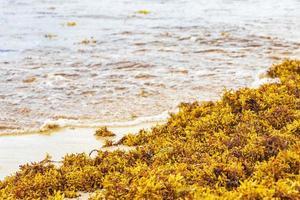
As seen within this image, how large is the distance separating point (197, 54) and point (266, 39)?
2034mm

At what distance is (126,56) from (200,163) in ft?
19.6

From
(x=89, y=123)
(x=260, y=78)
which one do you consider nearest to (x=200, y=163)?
(x=89, y=123)

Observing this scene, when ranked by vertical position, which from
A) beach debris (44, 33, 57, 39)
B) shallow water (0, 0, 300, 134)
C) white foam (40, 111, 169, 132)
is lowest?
white foam (40, 111, 169, 132)

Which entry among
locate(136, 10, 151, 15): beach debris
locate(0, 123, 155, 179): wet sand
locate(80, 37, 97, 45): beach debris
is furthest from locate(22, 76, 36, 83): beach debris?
locate(136, 10, 151, 15): beach debris

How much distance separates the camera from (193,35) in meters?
11.7

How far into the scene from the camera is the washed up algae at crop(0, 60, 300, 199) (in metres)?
3.32

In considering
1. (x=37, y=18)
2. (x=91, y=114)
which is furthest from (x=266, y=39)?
(x=37, y=18)

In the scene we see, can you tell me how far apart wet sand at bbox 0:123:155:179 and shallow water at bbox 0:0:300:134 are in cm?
31

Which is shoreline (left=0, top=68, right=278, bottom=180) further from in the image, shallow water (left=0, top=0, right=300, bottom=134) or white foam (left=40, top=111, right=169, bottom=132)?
shallow water (left=0, top=0, right=300, bottom=134)

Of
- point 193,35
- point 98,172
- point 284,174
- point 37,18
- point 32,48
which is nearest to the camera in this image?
point 284,174

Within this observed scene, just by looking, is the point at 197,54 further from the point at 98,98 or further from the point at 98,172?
the point at 98,172

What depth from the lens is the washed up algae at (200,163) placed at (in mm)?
3322

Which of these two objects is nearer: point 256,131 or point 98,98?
point 256,131

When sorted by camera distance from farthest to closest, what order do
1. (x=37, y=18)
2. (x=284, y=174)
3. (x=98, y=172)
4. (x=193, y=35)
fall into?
1. (x=37, y=18)
2. (x=193, y=35)
3. (x=98, y=172)
4. (x=284, y=174)
